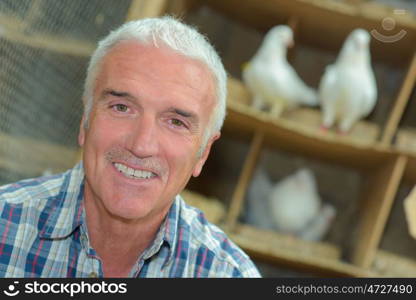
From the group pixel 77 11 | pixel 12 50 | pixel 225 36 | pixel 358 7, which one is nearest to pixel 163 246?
pixel 12 50

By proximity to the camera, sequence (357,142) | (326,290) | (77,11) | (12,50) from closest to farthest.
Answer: (326,290), (12,50), (77,11), (357,142)

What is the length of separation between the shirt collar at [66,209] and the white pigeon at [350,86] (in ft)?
2.56

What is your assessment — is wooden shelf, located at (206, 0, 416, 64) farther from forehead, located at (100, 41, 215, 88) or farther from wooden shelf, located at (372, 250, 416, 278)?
forehead, located at (100, 41, 215, 88)

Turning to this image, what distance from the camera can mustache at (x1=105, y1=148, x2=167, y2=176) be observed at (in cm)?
74

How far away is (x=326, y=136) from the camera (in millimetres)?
Result: 1410

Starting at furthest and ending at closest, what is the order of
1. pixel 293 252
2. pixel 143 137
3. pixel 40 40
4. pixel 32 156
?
pixel 293 252 < pixel 32 156 < pixel 40 40 < pixel 143 137

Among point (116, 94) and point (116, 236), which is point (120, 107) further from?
point (116, 236)

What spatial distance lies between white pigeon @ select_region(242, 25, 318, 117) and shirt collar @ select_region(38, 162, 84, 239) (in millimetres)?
726

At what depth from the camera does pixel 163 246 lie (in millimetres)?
795

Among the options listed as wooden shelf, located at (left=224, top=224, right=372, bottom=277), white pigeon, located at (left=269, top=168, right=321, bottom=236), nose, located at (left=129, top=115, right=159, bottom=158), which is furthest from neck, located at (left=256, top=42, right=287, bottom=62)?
nose, located at (left=129, top=115, right=159, bottom=158)

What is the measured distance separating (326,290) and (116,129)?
12.4 inches

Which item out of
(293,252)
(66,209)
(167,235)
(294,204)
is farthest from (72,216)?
(294,204)

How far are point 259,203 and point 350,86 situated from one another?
0.37 meters

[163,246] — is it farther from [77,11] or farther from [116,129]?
[77,11]
